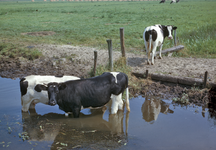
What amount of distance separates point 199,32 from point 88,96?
41.9 feet

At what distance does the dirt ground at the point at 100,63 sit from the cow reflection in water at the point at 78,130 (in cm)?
216

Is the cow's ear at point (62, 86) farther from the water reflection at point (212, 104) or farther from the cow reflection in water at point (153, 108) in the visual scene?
the water reflection at point (212, 104)

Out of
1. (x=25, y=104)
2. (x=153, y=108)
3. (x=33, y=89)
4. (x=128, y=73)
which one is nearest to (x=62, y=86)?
(x=33, y=89)

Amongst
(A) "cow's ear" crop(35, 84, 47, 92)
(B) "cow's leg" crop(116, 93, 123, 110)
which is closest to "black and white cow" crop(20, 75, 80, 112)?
(A) "cow's ear" crop(35, 84, 47, 92)

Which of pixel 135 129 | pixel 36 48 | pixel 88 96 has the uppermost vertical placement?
pixel 36 48

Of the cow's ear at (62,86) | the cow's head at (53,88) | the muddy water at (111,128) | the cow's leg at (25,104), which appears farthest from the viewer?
the cow's leg at (25,104)

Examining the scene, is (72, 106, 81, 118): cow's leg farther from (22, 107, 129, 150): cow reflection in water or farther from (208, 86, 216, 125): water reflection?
(208, 86, 216, 125): water reflection

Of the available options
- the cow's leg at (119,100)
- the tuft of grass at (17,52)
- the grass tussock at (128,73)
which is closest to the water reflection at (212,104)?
the grass tussock at (128,73)

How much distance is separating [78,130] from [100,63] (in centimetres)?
507

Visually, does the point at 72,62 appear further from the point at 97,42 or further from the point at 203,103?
the point at 203,103

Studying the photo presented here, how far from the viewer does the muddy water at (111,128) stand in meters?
5.40

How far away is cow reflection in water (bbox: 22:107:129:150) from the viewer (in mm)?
5434

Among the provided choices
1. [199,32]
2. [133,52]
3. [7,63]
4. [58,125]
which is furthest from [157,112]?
[199,32]

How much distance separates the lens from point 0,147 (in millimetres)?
5266
